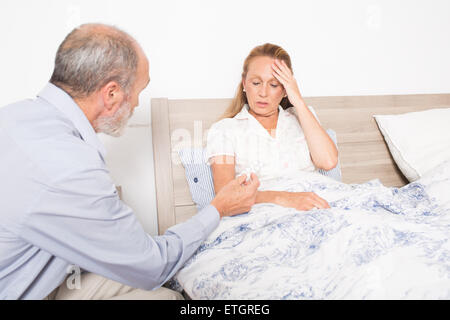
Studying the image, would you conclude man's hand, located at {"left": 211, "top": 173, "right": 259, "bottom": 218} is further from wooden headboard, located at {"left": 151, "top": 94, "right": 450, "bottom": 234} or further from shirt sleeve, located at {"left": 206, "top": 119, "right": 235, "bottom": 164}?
wooden headboard, located at {"left": 151, "top": 94, "right": 450, "bottom": 234}

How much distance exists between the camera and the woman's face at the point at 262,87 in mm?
1591

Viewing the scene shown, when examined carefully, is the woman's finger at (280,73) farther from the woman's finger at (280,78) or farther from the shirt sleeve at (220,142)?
the shirt sleeve at (220,142)

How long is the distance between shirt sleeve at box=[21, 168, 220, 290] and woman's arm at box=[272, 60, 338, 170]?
0.87 meters

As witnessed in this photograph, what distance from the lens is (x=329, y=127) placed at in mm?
1916

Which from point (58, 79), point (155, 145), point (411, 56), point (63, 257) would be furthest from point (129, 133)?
point (411, 56)

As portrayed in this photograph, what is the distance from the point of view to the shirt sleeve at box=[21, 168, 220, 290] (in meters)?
0.75

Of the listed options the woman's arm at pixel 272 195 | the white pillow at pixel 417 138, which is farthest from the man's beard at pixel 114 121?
the white pillow at pixel 417 138

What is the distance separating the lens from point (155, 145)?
1666mm

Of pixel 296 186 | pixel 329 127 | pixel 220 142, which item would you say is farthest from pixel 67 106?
pixel 329 127

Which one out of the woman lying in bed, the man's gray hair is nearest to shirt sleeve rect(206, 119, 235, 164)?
the woman lying in bed

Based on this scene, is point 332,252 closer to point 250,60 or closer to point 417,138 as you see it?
point 250,60

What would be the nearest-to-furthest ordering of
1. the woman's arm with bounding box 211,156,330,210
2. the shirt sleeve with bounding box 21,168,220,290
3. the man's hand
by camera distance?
1. the shirt sleeve with bounding box 21,168,220,290
2. the man's hand
3. the woman's arm with bounding box 211,156,330,210

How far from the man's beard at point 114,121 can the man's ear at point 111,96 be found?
0.02 meters

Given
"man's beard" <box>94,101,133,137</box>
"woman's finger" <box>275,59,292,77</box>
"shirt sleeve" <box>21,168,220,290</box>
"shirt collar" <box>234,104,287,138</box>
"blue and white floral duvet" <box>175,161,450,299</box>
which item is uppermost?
"woman's finger" <box>275,59,292,77</box>
